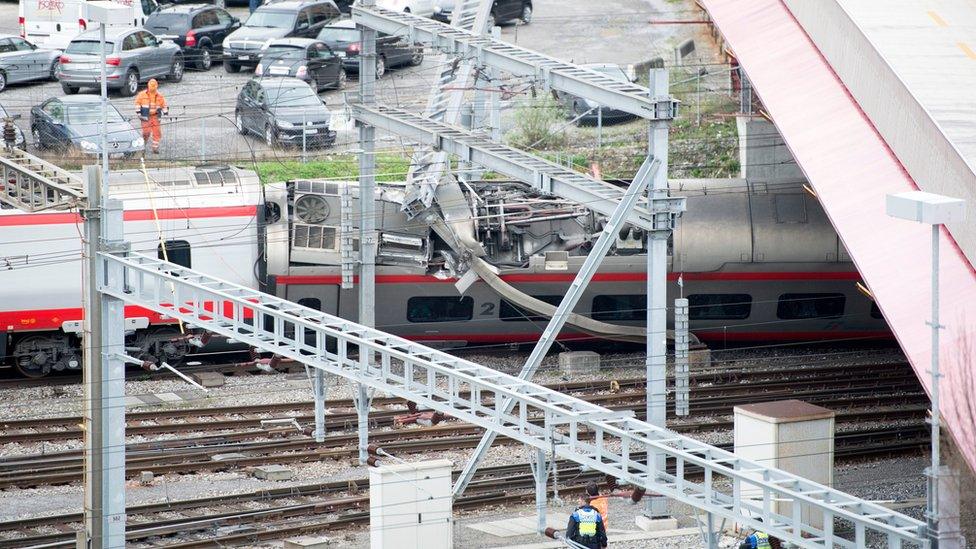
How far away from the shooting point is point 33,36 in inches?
1683

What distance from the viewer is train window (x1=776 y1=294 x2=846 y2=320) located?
2908cm

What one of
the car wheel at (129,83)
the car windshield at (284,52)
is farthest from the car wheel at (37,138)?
the car windshield at (284,52)

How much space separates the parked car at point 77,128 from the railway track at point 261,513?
14.3 meters

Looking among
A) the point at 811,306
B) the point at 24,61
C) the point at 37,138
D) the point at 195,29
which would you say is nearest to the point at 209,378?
the point at 37,138

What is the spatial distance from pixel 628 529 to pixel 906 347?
523 cm

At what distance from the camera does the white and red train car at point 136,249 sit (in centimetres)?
2602

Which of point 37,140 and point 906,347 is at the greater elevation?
point 37,140

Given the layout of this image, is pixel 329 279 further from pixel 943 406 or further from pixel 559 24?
pixel 559 24

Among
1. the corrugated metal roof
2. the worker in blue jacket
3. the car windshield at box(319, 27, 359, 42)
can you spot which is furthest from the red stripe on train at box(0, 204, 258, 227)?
the car windshield at box(319, 27, 359, 42)

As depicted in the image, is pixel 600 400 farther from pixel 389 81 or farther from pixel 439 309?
pixel 389 81

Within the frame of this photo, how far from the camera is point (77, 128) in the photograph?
111 ft

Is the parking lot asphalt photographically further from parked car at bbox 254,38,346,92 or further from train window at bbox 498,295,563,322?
train window at bbox 498,295,563,322

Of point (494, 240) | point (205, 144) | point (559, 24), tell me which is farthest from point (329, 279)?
point (559, 24)

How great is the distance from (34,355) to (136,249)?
2.61m
